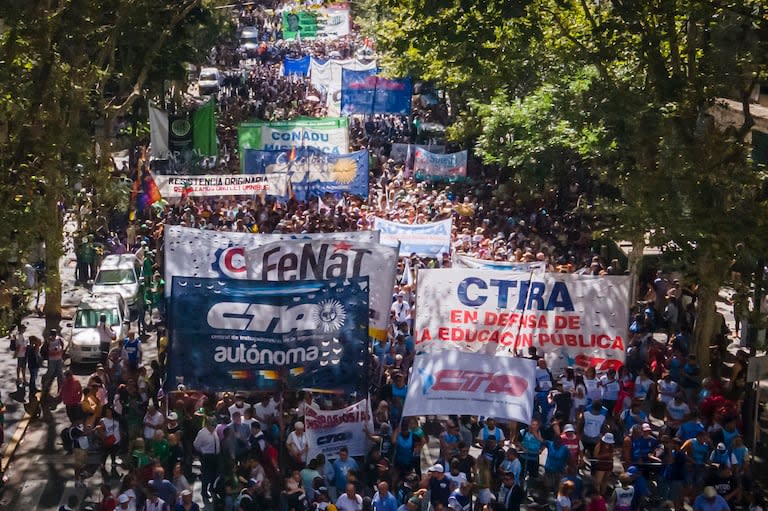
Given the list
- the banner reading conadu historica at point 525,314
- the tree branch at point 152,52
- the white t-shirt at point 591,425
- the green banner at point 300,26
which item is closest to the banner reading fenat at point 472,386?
the white t-shirt at point 591,425

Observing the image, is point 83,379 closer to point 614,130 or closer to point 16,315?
point 16,315

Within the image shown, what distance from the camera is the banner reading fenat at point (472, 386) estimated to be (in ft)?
51.1

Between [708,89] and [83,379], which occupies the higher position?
[708,89]

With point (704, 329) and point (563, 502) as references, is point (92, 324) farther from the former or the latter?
point (563, 502)

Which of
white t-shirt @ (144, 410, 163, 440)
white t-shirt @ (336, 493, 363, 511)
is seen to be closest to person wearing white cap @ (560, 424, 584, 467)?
white t-shirt @ (336, 493, 363, 511)

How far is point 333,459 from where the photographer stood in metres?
15.6

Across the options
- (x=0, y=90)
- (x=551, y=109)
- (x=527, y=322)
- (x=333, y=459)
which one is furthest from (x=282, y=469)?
(x=551, y=109)

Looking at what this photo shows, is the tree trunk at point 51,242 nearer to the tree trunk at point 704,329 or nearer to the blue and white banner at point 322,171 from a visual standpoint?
the blue and white banner at point 322,171

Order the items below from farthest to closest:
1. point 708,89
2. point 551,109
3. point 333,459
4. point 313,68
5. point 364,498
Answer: point 313,68
point 551,109
point 708,89
point 333,459
point 364,498

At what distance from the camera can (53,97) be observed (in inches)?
787

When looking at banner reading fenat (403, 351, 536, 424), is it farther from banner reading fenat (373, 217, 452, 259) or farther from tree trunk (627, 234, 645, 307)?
banner reading fenat (373, 217, 452, 259)

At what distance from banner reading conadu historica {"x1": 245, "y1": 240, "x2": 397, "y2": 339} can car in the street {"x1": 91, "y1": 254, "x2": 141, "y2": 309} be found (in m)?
7.91

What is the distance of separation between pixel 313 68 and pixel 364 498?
37.1 meters

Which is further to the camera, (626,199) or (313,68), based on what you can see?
(313,68)
